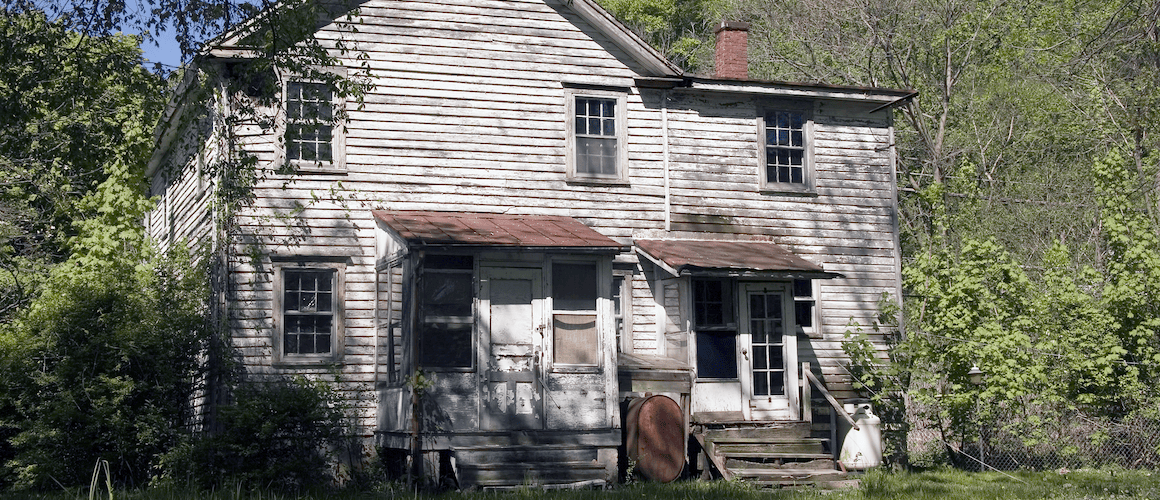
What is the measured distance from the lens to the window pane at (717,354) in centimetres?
1728

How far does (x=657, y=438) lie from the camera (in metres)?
15.8

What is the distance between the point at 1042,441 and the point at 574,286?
8039 millimetres

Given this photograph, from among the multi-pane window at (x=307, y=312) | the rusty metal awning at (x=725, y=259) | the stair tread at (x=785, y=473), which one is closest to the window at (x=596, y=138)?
the rusty metal awning at (x=725, y=259)

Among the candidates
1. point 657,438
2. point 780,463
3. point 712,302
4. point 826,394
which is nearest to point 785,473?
point 780,463

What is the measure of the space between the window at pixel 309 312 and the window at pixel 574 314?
3363 mm

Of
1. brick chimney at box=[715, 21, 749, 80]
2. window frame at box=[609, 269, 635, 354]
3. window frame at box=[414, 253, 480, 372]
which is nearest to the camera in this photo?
window frame at box=[414, 253, 480, 372]

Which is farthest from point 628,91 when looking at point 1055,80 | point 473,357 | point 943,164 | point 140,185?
point 1055,80

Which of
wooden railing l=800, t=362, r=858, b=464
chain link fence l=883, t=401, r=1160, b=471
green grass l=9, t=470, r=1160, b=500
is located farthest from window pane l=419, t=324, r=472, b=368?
chain link fence l=883, t=401, r=1160, b=471

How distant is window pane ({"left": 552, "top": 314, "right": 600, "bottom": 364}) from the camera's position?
15.3 m

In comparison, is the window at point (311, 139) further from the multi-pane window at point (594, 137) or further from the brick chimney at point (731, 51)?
the brick chimney at point (731, 51)

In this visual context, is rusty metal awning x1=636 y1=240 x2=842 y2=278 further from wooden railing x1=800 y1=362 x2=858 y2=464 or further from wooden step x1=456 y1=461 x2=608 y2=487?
wooden step x1=456 y1=461 x2=608 y2=487

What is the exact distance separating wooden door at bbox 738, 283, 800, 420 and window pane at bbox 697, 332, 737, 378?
0.52ft

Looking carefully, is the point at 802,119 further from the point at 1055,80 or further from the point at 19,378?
the point at 1055,80

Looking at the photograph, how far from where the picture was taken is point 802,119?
763 inches
